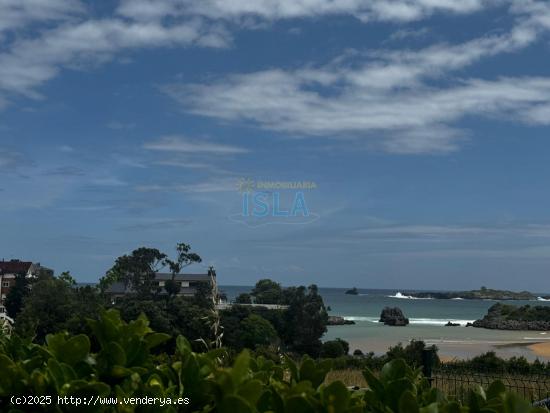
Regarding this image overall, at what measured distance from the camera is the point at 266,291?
9719 cm

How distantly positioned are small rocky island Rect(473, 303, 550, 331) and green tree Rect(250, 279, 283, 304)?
89.8 ft

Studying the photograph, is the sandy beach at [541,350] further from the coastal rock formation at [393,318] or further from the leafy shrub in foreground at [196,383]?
the leafy shrub in foreground at [196,383]

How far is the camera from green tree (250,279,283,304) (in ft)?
298

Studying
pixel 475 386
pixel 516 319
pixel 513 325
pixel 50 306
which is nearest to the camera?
pixel 475 386

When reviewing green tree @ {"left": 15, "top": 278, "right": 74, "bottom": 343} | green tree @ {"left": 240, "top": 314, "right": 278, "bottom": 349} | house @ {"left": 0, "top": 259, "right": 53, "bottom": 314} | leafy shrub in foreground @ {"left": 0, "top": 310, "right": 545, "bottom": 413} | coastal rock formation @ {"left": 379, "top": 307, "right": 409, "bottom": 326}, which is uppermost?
house @ {"left": 0, "top": 259, "right": 53, "bottom": 314}

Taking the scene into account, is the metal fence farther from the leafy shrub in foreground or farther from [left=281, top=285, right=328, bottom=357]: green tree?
[left=281, top=285, right=328, bottom=357]: green tree

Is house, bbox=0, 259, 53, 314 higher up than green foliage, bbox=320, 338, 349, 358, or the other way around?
house, bbox=0, 259, 53, 314

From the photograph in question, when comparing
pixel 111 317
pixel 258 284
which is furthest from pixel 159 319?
pixel 258 284

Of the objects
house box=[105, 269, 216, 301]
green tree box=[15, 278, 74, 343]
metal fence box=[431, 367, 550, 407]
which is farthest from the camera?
house box=[105, 269, 216, 301]

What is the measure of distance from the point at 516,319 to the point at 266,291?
3523cm

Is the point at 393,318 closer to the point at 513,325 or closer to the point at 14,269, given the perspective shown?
the point at 513,325

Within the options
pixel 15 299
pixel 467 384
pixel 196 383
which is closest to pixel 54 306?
pixel 15 299

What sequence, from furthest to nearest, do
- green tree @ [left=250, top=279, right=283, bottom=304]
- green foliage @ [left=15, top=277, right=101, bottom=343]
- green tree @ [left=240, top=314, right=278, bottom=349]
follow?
green tree @ [left=250, top=279, right=283, bottom=304]
green foliage @ [left=15, top=277, right=101, bottom=343]
green tree @ [left=240, top=314, right=278, bottom=349]

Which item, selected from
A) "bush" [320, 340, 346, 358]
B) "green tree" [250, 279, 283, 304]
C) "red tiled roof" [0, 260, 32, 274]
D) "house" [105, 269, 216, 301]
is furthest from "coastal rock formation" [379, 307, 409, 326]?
"red tiled roof" [0, 260, 32, 274]
